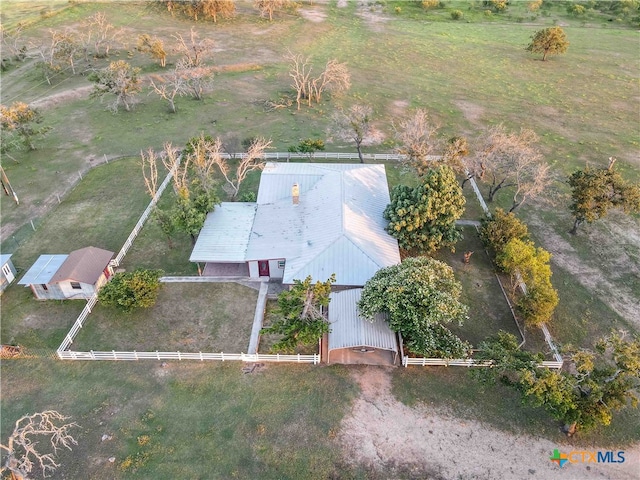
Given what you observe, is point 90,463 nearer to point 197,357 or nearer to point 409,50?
point 197,357

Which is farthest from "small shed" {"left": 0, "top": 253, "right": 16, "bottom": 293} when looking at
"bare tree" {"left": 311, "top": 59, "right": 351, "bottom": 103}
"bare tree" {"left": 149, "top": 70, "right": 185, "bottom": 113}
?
"bare tree" {"left": 311, "top": 59, "right": 351, "bottom": 103}

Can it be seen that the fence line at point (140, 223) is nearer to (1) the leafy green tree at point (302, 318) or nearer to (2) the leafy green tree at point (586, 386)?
(1) the leafy green tree at point (302, 318)

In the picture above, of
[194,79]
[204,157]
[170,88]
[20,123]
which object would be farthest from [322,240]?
[170,88]

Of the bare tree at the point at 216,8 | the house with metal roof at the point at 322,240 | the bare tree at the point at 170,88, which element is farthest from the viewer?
the bare tree at the point at 216,8

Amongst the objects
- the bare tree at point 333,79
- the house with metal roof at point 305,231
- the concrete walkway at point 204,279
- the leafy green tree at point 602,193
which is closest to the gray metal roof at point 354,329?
the house with metal roof at point 305,231

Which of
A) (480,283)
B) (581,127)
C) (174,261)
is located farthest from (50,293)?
(581,127)

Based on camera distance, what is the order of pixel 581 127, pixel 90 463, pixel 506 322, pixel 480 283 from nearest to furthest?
1. pixel 90 463
2. pixel 506 322
3. pixel 480 283
4. pixel 581 127
